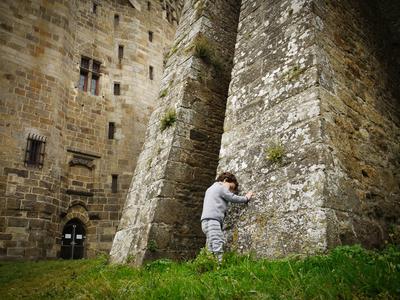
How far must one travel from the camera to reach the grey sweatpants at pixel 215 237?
3806 millimetres

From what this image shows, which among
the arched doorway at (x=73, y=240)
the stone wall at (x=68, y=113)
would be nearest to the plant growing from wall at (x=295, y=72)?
the stone wall at (x=68, y=113)

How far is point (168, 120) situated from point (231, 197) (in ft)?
8.24

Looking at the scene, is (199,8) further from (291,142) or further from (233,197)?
(233,197)

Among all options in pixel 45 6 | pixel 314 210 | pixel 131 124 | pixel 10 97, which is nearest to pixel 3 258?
pixel 10 97

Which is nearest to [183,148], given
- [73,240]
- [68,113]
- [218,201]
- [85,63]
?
[218,201]

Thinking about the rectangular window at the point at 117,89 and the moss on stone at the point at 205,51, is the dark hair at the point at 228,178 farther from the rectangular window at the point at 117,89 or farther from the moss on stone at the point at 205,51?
the rectangular window at the point at 117,89

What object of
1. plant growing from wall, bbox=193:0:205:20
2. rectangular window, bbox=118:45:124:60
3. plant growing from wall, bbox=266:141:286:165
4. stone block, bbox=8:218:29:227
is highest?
rectangular window, bbox=118:45:124:60

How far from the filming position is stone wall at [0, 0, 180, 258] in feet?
36.7

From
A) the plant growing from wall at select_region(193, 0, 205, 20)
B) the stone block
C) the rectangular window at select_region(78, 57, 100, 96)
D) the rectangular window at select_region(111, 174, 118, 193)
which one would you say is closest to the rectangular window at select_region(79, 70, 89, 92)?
the rectangular window at select_region(78, 57, 100, 96)

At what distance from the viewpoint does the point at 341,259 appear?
2648 mm

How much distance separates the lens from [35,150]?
38.8 feet

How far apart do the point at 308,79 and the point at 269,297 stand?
101 inches

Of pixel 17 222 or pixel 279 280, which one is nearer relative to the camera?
pixel 279 280

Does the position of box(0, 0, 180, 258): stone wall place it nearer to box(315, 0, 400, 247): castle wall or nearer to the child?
the child
